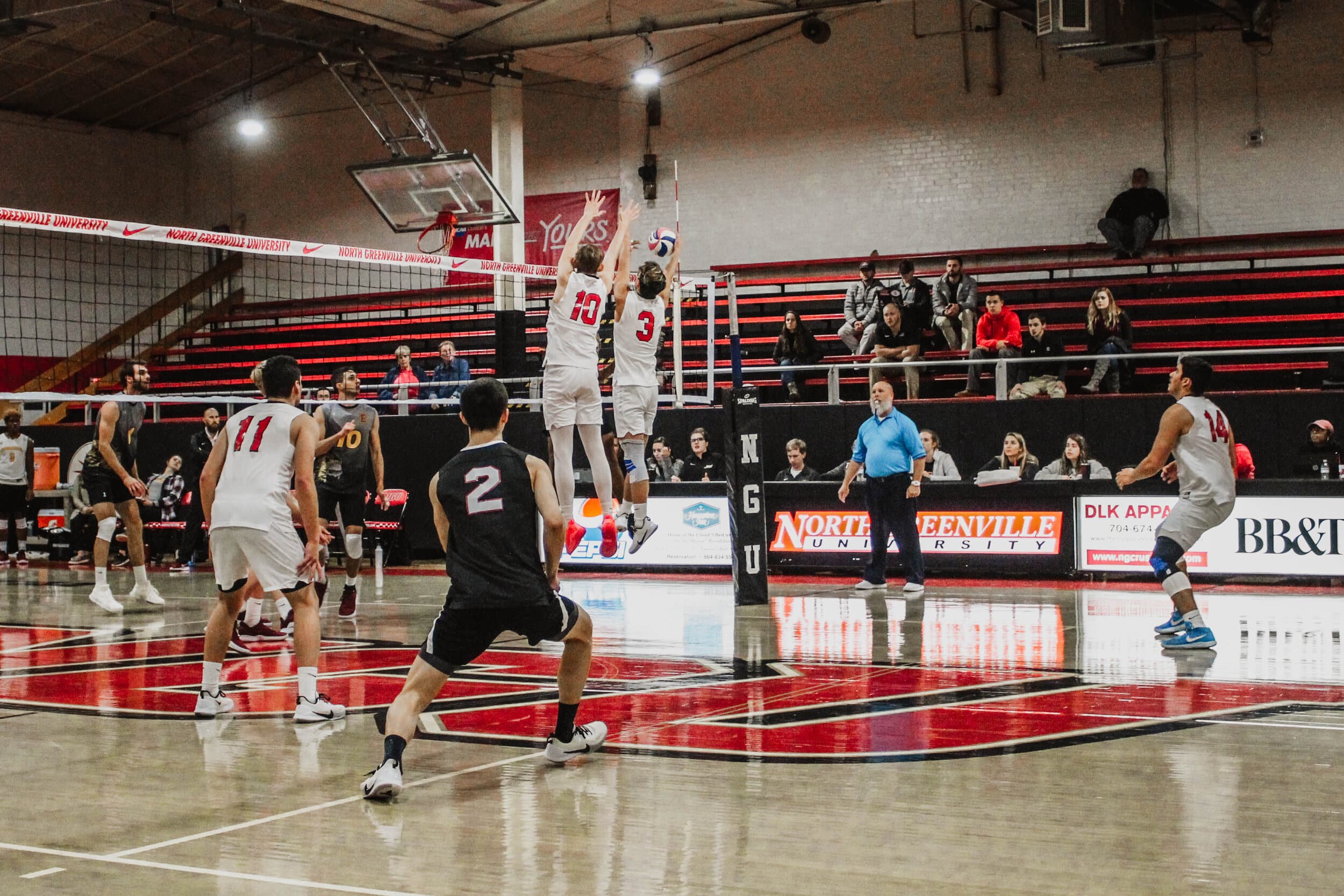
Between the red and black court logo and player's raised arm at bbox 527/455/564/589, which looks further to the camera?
the red and black court logo

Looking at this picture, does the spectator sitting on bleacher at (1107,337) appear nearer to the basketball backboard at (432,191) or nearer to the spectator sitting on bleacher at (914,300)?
the spectator sitting on bleacher at (914,300)

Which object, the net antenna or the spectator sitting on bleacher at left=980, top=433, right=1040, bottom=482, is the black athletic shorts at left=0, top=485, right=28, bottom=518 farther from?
the spectator sitting on bleacher at left=980, top=433, right=1040, bottom=482

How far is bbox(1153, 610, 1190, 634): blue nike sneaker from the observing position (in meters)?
8.94

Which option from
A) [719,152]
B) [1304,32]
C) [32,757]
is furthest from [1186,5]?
[32,757]

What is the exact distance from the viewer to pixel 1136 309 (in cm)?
1942

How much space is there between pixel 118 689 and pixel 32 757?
1.87m

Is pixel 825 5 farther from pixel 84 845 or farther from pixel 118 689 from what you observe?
pixel 84 845

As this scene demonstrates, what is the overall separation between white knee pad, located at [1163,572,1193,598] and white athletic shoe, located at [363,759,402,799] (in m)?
5.59

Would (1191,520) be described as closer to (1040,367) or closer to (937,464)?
(937,464)

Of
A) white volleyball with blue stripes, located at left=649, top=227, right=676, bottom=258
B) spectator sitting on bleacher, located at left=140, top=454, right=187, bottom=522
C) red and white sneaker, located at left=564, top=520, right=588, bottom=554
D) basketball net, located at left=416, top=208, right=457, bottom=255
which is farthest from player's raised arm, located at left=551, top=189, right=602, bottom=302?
basketball net, located at left=416, top=208, right=457, bottom=255

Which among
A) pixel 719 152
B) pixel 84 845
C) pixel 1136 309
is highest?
pixel 719 152

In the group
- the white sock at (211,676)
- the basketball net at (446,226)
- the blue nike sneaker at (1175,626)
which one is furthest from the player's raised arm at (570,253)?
the basketball net at (446,226)

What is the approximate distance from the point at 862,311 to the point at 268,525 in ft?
42.3

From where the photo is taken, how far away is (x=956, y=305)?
704 inches
